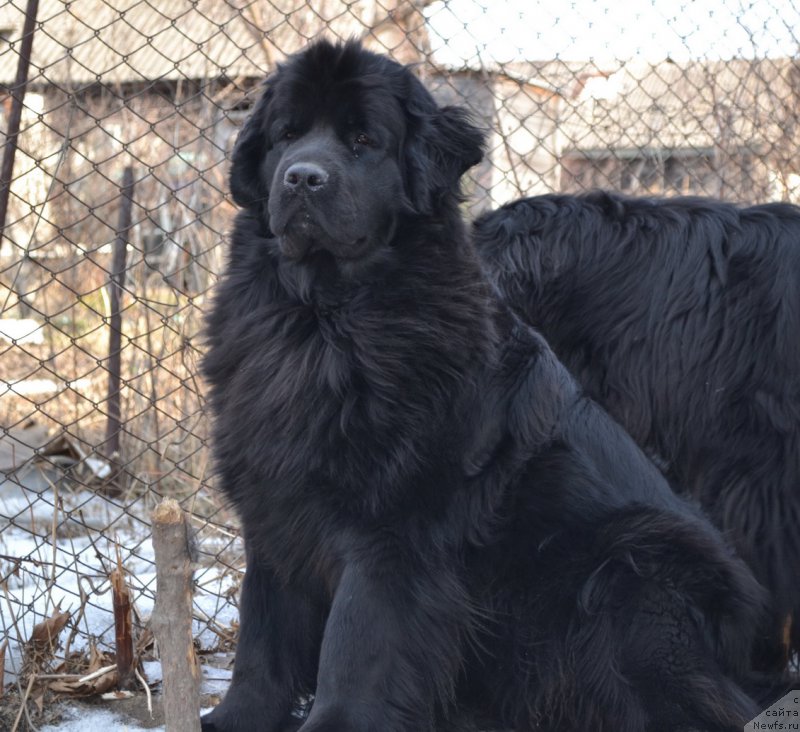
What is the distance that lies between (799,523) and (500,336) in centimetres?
121

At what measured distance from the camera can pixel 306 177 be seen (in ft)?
7.91

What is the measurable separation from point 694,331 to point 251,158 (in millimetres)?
1544

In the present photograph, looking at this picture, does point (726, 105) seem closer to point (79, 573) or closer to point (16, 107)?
point (16, 107)

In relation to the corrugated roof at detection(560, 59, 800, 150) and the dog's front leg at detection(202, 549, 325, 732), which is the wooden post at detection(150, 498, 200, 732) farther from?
the corrugated roof at detection(560, 59, 800, 150)

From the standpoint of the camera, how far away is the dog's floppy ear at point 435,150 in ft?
8.62

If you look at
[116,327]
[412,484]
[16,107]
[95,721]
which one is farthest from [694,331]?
[116,327]

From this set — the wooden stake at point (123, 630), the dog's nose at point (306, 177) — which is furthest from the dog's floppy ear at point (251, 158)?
the wooden stake at point (123, 630)

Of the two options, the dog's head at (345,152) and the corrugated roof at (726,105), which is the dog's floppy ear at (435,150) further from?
the corrugated roof at (726,105)

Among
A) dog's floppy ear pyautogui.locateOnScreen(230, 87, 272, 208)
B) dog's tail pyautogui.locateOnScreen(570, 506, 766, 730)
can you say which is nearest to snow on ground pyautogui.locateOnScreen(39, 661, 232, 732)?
dog's tail pyautogui.locateOnScreen(570, 506, 766, 730)

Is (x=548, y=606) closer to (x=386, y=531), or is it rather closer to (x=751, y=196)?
(x=386, y=531)

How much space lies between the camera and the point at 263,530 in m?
2.46

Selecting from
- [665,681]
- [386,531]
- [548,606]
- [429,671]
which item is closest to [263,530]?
[386,531]

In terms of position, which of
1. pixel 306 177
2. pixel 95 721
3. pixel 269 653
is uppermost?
pixel 306 177

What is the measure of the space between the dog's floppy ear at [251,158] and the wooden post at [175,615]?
3.92ft
